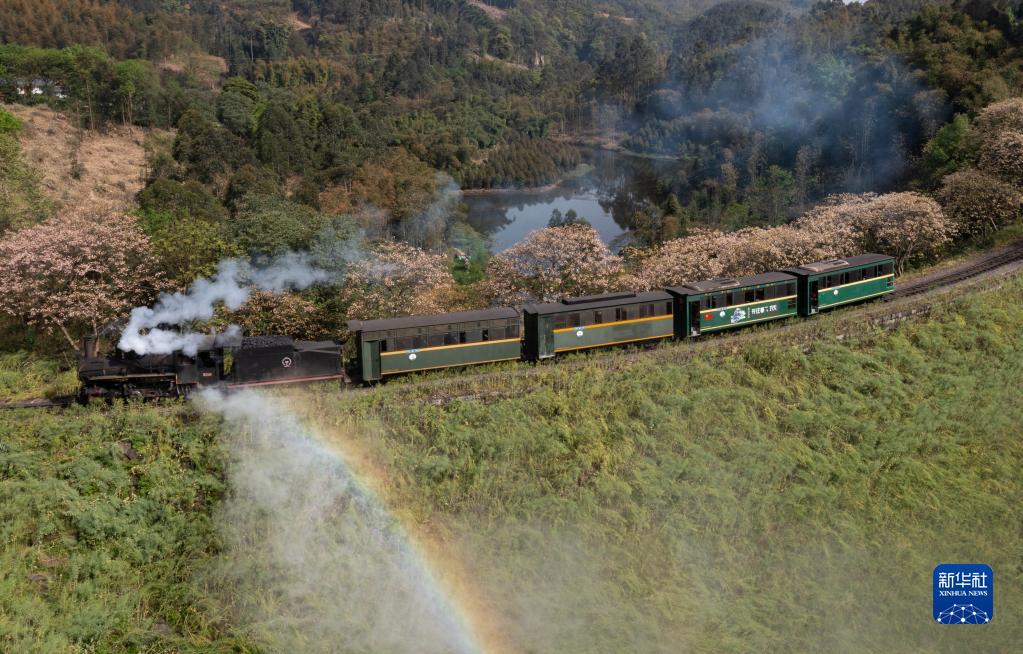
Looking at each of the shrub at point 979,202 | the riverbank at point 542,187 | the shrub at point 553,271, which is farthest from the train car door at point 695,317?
the riverbank at point 542,187

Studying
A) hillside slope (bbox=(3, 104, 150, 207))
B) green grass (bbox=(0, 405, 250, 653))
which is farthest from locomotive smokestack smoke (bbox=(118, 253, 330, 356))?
hillside slope (bbox=(3, 104, 150, 207))

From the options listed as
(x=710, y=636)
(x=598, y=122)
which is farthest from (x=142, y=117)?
(x=598, y=122)

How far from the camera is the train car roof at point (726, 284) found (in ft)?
96.7

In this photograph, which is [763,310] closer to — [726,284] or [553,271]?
[726,284]

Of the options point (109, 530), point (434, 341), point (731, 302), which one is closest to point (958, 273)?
point (731, 302)

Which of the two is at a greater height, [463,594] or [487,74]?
[487,74]

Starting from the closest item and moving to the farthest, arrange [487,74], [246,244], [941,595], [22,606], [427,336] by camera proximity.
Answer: [22,606] < [941,595] < [427,336] < [246,244] < [487,74]

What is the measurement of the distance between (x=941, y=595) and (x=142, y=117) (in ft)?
292

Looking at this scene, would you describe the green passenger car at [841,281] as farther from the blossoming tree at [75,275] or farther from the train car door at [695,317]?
the blossoming tree at [75,275]

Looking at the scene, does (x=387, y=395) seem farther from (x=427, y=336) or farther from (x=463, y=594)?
(x=463, y=594)

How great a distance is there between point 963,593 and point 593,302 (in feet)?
47.8

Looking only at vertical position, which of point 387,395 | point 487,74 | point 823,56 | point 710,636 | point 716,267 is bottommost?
point 710,636

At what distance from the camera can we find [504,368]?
26.8 metres

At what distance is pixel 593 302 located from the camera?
2809 cm
